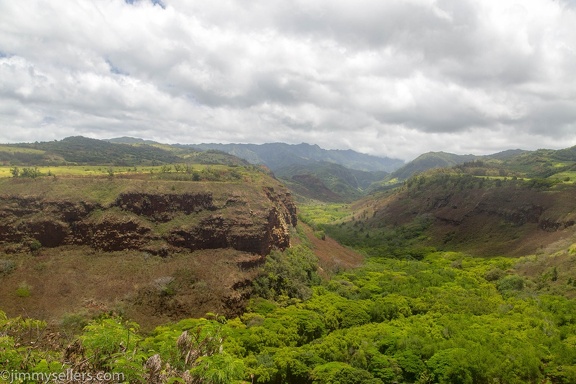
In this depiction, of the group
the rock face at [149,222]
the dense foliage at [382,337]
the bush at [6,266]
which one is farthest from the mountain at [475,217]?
the bush at [6,266]

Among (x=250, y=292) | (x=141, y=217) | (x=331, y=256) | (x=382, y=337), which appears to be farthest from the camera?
(x=331, y=256)

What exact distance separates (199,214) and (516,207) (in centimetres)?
10245

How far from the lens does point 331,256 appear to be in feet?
307

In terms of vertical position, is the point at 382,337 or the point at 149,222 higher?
the point at 149,222

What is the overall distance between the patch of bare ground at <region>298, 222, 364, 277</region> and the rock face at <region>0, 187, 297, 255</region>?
15.0m

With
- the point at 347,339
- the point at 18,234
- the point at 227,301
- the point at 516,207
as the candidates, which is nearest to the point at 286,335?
the point at 347,339

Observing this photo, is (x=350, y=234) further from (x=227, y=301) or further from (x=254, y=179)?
(x=227, y=301)

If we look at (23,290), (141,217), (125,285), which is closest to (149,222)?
(141,217)

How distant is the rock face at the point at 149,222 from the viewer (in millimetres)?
59719

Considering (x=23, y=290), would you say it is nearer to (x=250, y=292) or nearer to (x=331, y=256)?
(x=250, y=292)

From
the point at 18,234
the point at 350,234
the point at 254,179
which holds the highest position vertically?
the point at 254,179

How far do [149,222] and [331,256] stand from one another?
48218mm

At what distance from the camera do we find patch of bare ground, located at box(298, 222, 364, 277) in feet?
275

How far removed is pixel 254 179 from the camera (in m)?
98.0
